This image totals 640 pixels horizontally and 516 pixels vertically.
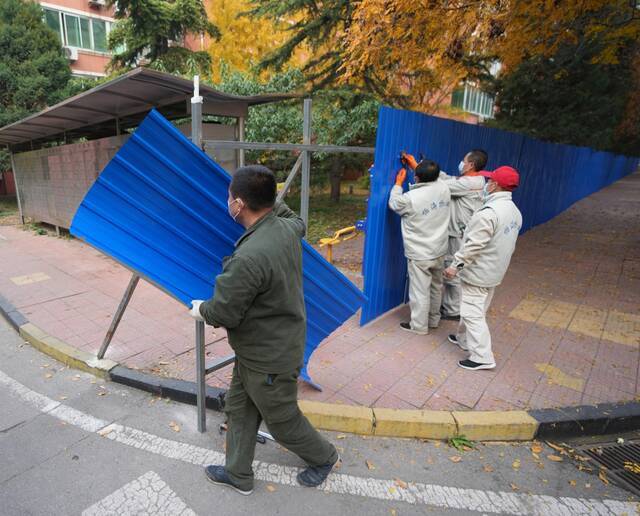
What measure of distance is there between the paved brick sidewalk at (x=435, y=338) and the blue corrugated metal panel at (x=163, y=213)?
1.46m

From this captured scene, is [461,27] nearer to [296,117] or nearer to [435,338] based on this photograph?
[296,117]

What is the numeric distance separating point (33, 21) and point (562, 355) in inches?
792

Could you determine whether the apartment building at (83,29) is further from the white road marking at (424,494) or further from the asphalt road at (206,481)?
the white road marking at (424,494)

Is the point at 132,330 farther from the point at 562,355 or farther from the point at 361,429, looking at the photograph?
the point at 562,355

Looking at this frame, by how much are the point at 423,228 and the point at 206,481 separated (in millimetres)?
3041

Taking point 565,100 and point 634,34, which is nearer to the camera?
point 634,34

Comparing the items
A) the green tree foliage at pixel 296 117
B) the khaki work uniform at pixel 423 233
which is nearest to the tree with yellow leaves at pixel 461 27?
the green tree foliage at pixel 296 117

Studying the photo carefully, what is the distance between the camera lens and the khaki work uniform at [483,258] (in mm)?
3594

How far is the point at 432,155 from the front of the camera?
510 cm

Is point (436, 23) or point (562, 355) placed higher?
point (436, 23)

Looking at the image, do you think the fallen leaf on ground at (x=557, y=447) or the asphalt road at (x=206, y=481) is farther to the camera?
the fallen leaf on ground at (x=557, y=447)

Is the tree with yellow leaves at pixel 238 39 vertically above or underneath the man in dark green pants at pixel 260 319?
above

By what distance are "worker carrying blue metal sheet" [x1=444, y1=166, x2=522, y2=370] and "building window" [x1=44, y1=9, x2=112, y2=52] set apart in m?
23.1

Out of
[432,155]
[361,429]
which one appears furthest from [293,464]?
[432,155]
